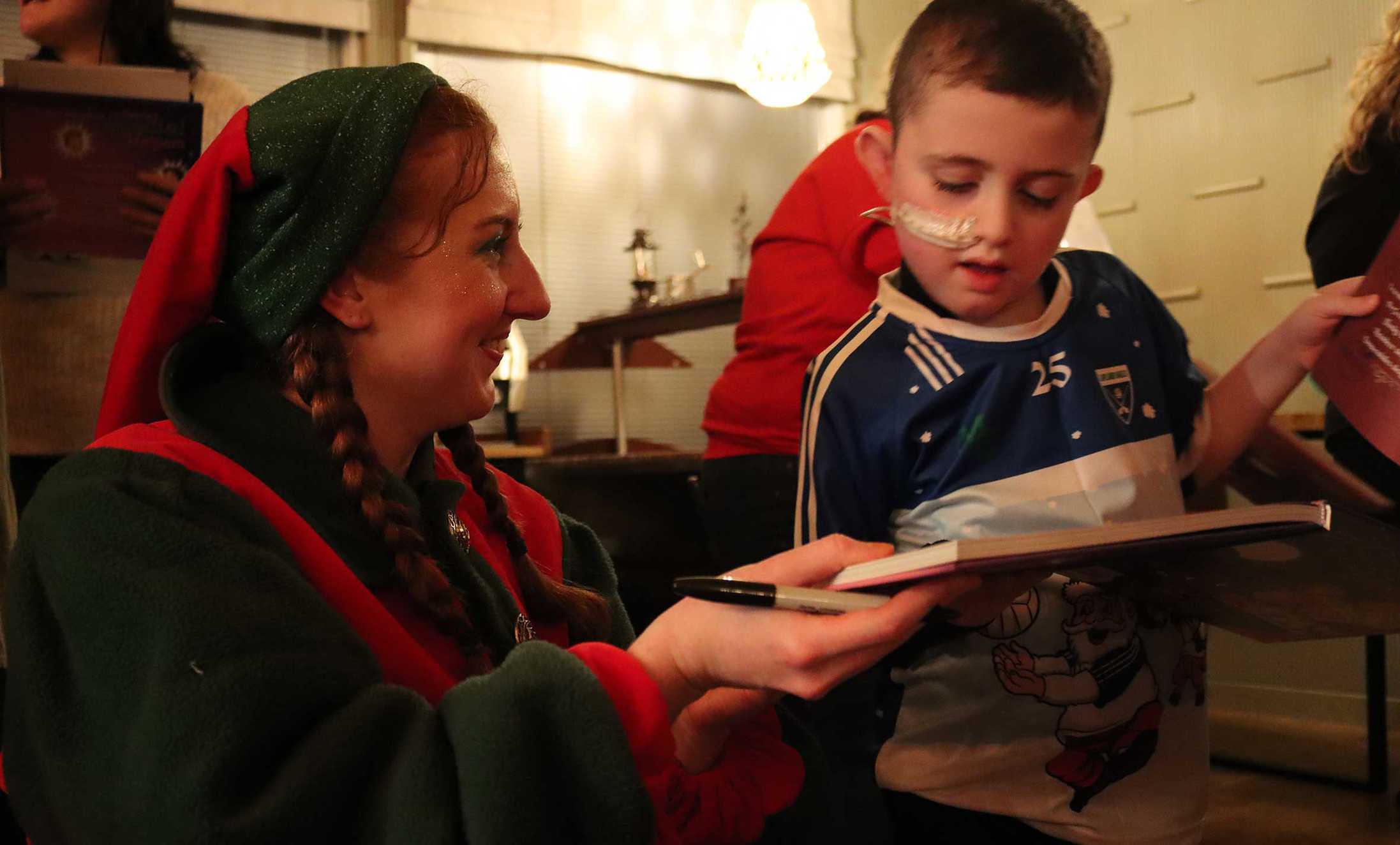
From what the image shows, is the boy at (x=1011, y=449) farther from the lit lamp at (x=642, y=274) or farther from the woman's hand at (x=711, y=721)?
the lit lamp at (x=642, y=274)

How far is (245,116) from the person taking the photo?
34.2 inches

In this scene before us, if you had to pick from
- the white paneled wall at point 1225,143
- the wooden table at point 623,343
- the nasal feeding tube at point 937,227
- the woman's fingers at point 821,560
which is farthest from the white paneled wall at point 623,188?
the woman's fingers at point 821,560

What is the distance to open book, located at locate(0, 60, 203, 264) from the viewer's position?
1.48 meters

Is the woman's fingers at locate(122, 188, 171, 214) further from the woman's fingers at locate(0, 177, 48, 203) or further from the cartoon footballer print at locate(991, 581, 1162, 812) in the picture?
the cartoon footballer print at locate(991, 581, 1162, 812)

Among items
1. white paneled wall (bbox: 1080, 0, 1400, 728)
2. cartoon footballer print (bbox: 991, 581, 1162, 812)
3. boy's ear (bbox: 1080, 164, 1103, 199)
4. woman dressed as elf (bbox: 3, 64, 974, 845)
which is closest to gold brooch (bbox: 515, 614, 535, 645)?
woman dressed as elf (bbox: 3, 64, 974, 845)

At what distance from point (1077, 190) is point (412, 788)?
2.61ft

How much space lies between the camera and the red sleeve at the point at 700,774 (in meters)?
0.69

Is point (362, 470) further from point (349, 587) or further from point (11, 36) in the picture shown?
point (11, 36)

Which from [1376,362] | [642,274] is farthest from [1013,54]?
[642,274]

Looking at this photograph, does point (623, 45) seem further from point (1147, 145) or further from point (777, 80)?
point (1147, 145)

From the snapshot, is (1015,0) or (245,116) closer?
(245,116)

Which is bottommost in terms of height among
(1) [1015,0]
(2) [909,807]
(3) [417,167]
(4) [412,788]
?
(2) [909,807]

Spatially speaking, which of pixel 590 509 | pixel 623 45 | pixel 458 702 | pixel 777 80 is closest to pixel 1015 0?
pixel 458 702

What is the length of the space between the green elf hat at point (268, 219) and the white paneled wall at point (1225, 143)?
122 inches
